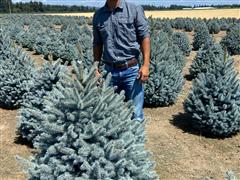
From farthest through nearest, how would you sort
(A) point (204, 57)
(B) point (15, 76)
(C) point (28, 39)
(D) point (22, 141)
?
(C) point (28, 39) → (A) point (204, 57) → (B) point (15, 76) → (D) point (22, 141)

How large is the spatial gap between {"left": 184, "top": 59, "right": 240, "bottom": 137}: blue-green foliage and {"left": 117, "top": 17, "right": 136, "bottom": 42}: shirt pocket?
9.43 ft

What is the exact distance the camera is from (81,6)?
106312 millimetres

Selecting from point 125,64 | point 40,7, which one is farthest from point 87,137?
point 40,7

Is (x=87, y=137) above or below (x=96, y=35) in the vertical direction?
below

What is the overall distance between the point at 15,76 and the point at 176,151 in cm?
390

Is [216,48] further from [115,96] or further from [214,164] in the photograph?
[115,96]

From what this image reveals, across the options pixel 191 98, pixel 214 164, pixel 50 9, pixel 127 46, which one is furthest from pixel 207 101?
pixel 50 9

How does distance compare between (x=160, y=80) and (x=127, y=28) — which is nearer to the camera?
(x=127, y=28)

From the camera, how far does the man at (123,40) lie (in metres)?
4.87

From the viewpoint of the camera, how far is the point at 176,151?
675 centimetres

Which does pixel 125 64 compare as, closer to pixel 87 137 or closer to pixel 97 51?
pixel 97 51

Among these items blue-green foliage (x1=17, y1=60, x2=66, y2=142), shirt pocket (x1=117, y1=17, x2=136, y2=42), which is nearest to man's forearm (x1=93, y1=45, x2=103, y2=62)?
shirt pocket (x1=117, y1=17, x2=136, y2=42)

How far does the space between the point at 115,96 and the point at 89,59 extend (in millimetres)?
7138

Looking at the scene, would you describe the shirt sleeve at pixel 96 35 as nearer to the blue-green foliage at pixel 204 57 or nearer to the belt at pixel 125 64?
the belt at pixel 125 64
